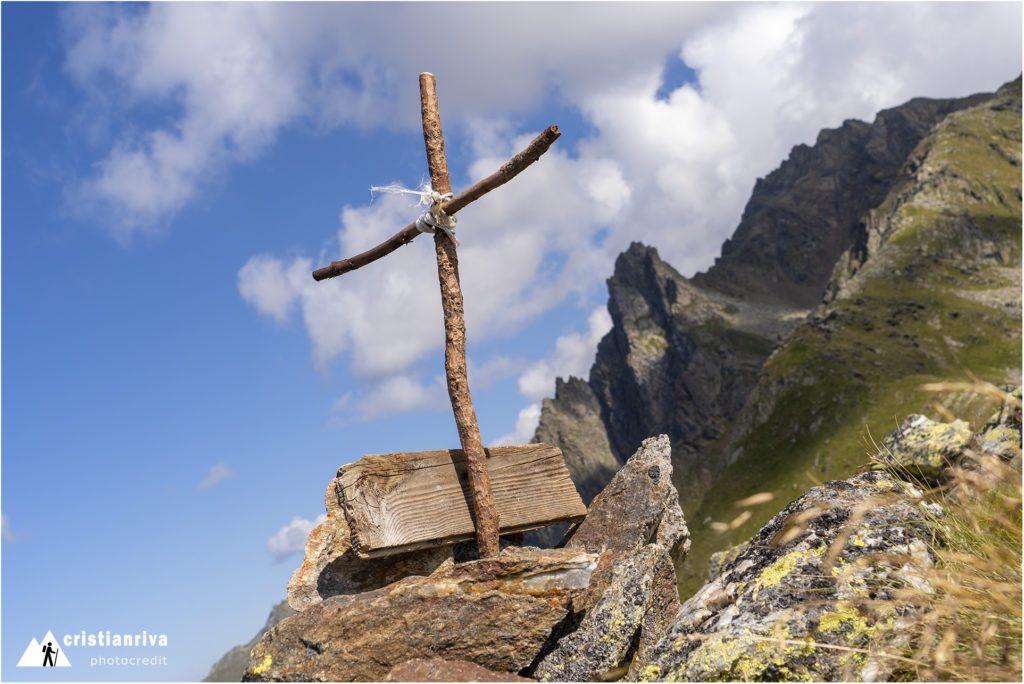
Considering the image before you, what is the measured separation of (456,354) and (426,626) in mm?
3044

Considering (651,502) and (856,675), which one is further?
(651,502)

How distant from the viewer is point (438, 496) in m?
8.33

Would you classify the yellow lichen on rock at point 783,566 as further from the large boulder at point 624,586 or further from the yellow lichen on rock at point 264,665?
the yellow lichen on rock at point 264,665

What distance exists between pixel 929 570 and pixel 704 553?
195 metres

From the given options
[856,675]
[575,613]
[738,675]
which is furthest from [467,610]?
[856,675]

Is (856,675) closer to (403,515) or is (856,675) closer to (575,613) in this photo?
(575,613)

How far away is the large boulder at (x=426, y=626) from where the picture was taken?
6.97 m

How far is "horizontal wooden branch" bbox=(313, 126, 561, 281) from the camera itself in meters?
7.64

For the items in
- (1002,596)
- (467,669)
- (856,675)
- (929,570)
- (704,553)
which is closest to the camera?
(1002,596)

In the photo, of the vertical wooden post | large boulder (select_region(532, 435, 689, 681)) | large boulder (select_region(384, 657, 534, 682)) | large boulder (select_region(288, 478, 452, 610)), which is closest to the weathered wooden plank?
the vertical wooden post

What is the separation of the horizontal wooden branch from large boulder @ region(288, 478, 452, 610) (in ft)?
9.25

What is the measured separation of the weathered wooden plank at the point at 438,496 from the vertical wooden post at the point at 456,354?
0.24 m

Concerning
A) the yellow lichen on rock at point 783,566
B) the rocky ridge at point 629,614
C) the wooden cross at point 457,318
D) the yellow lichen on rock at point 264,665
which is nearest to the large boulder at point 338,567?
the rocky ridge at point 629,614

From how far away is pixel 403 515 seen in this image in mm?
8023
